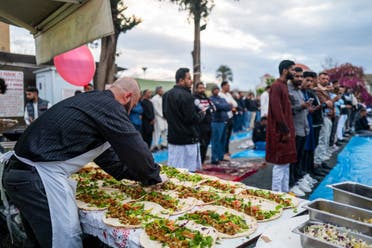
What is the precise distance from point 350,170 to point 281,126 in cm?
282

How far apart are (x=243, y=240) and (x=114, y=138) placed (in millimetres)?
1010

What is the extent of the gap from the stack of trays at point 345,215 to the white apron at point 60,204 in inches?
54.8

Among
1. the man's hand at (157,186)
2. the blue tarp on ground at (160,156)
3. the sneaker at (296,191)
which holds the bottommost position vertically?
the blue tarp on ground at (160,156)

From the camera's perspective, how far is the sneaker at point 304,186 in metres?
4.53

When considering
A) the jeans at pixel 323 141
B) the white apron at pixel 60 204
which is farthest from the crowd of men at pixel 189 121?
the white apron at pixel 60 204

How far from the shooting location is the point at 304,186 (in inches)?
181

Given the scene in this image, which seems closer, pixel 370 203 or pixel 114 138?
pixel 370 203

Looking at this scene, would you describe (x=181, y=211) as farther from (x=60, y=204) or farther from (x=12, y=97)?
(x=12, y=97)

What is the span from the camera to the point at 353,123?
1249 cm

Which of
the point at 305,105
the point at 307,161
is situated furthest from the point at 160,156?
the point at 305,105

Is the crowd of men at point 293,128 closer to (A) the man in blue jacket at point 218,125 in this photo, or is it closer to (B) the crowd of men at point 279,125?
(B) the crowd of men at point 279,125

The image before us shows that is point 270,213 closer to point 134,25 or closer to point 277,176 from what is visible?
point 277,176

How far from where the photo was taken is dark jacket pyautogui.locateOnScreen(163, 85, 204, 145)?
15.0 feet

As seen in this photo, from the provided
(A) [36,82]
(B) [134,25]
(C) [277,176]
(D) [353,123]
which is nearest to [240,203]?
(C) [277,176]
